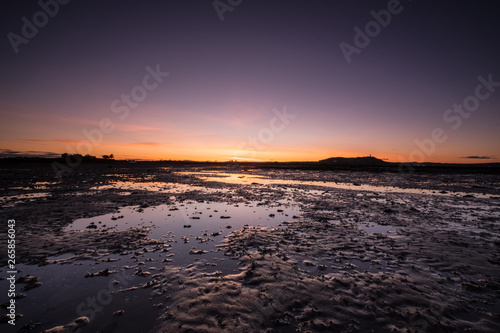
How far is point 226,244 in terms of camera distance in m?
8.75

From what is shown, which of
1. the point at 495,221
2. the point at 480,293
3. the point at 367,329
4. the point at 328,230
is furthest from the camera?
the point at 495,221

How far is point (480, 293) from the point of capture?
17.9 feet

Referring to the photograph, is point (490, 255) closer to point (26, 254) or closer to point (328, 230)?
point (328, 230)

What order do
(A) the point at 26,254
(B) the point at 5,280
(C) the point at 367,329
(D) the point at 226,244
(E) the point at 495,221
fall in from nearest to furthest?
(C) the point at 367,329, (B) the point at 5,280, (A) the point at 26,254, (D) the point at 226,244, (E) the point at 495,221

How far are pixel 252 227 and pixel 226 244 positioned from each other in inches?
103

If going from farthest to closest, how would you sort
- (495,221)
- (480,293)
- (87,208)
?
(87,208) → (495,221) → (480,293)

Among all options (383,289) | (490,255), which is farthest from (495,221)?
(383,289)

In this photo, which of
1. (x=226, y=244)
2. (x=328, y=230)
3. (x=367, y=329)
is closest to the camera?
(x=367, y=329)

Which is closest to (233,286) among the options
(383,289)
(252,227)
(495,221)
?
(383,289)

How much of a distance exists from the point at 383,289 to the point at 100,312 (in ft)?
21.9

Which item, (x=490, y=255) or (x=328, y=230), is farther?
(x=328, y=230)

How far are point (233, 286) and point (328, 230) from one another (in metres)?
6.46

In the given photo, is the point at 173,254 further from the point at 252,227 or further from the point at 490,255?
the point at 490,255

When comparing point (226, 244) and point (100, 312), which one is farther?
point (226, 244)
